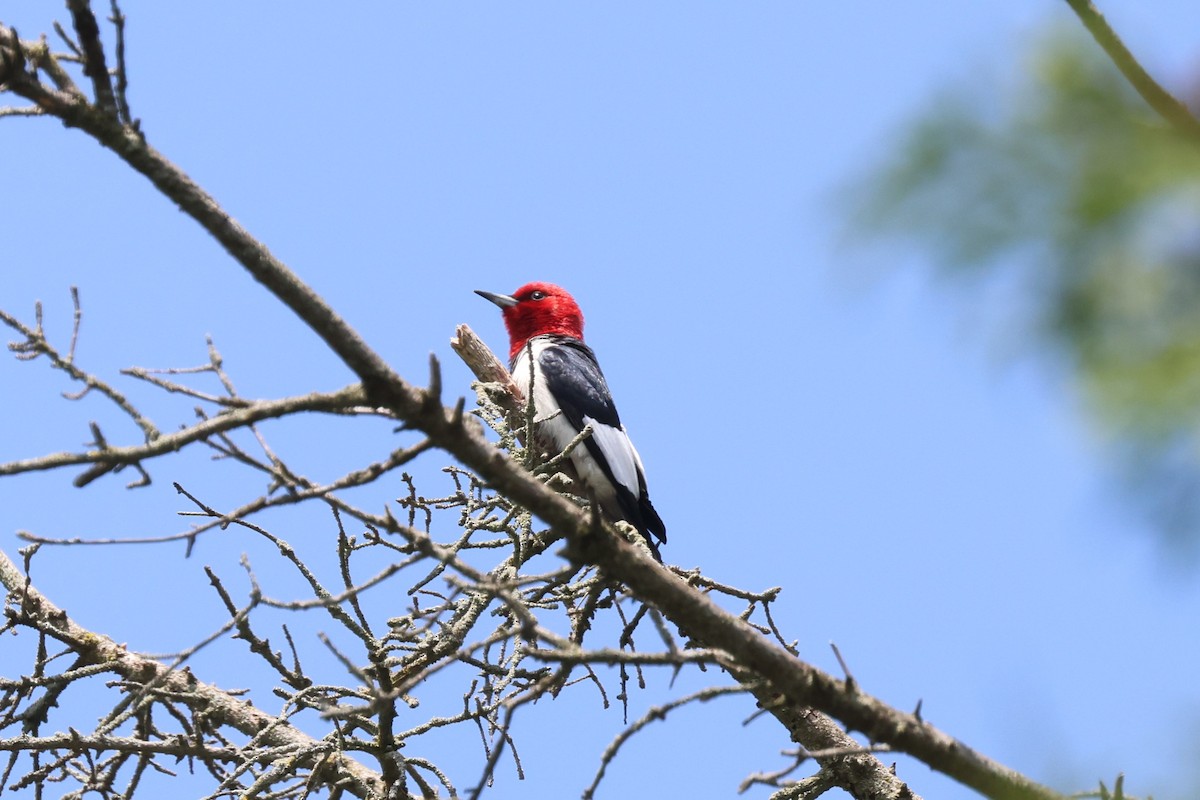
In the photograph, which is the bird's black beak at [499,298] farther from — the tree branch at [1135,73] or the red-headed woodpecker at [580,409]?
the tree branch at [1135,73]

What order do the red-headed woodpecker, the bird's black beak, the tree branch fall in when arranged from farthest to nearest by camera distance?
the bird's black beak < the red-headed woodpecker < the tree branch

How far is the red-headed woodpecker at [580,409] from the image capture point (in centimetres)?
657

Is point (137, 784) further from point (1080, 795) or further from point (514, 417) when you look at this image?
point (1080, 795)

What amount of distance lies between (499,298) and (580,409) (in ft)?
4.59

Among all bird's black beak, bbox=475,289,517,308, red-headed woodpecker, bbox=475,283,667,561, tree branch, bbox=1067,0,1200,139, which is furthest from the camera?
bird's black beak, bbox=475,289,517,308

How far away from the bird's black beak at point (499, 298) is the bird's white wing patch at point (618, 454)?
4.52ft

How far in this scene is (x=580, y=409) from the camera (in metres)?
6.95

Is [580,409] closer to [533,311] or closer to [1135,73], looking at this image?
[533,311]

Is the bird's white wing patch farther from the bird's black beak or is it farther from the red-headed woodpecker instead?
the bird's black beak

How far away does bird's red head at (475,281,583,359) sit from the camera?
316 inches

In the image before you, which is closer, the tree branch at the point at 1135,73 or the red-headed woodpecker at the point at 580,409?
the tree branch at the point at 1135,73

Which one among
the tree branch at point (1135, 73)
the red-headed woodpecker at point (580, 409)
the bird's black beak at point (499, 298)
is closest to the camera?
the tree branch at point (1135, 73)

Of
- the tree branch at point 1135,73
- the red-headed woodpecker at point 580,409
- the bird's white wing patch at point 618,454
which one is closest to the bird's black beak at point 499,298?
the red-headed woodpecker at point 580,409

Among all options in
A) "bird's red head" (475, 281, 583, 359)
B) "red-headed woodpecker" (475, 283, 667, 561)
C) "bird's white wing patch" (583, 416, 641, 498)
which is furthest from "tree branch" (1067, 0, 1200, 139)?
"bird's red head" (475, 281, 583, 359)
